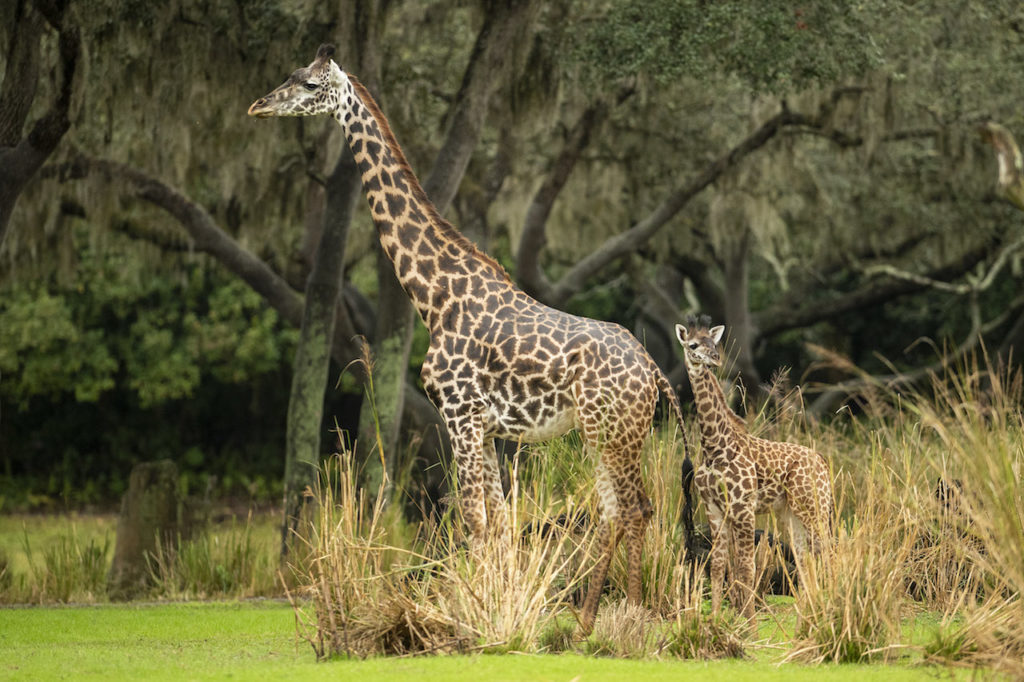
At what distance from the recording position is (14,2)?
968 cm

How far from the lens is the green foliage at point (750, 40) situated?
36.0ft

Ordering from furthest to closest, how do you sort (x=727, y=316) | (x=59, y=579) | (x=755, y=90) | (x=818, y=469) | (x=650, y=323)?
(x=650, y=323) → (x=727, y=316) → (x=755, y=90) → (x=59, y=579) → (x=818, y=469)

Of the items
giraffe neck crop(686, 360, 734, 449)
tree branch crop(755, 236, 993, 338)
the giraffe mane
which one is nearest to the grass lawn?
giraffe neck crop(686, 360, 734, 449)

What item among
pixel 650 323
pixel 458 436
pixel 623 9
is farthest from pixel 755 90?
pixel 650 323

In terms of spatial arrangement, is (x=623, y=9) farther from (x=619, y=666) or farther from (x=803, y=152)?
(x=619, y=666)

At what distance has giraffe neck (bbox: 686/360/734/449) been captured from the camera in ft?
21.9

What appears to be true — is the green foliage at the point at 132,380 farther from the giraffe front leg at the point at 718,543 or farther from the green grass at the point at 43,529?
the giraffe front leg at the point at 718,543

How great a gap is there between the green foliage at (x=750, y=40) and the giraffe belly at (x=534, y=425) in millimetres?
5519

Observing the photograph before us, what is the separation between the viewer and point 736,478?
260 inches

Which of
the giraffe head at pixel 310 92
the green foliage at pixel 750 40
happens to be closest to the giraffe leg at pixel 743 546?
the giraffe head at pixel 310 92

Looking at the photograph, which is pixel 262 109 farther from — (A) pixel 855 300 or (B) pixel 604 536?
(A) pixel 855 300

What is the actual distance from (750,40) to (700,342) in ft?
16.7

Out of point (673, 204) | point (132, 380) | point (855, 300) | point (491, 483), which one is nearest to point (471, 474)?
point (491, 483)

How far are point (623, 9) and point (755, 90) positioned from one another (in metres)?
1.39
